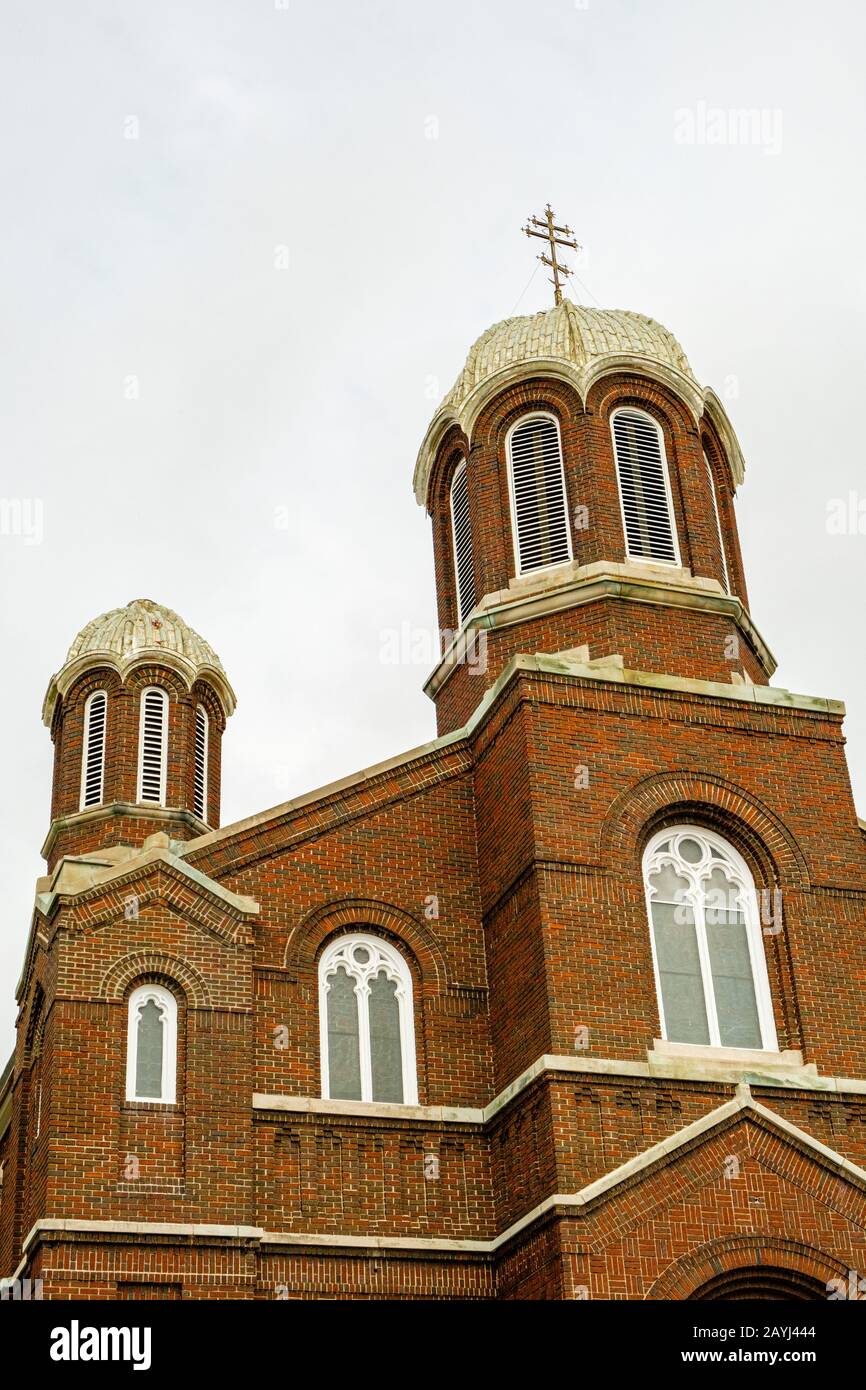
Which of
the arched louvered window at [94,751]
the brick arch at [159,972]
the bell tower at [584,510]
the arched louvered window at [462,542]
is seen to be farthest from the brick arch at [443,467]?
the brick arch at [159,972]

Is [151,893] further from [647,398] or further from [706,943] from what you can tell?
[647,398]

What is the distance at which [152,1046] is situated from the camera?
2044 cm

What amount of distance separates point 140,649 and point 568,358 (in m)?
10.4

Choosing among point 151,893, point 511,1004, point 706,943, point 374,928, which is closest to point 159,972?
point 151,893

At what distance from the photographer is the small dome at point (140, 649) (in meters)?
33.1

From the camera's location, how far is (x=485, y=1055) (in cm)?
2183

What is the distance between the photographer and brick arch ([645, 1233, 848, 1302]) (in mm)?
18922

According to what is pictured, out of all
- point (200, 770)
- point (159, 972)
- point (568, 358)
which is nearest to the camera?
point (159, 972)

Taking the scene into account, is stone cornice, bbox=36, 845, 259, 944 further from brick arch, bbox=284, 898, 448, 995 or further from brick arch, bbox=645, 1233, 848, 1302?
brick arch, bbox=645, 1233, 848, 1302

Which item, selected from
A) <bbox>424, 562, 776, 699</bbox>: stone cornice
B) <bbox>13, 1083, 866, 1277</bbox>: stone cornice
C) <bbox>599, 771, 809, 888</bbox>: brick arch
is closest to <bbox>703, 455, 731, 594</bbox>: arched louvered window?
<bbox>424, 562, 776, 699</bbox>: stone cornice

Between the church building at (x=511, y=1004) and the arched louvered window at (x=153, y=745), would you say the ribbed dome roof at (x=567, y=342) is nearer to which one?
the church building at (x=511, y=1004)

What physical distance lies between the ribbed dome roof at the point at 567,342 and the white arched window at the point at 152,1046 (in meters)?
10.9
